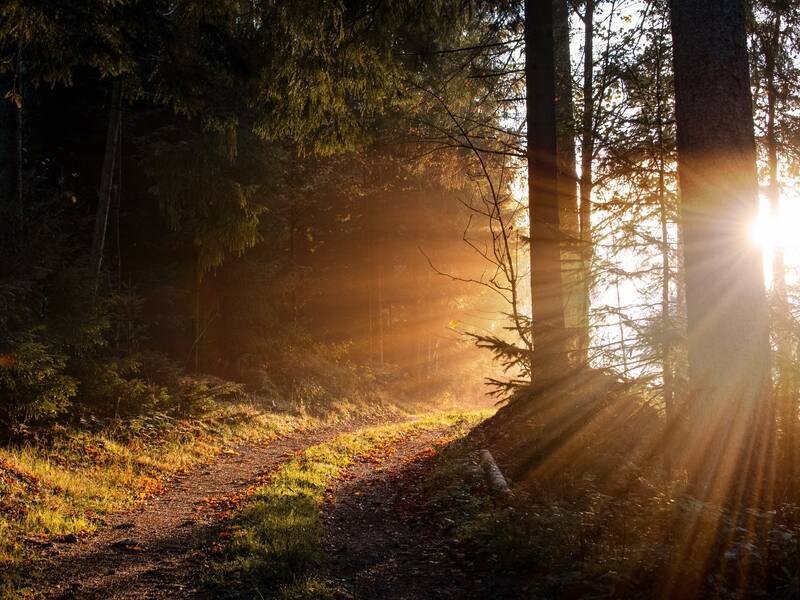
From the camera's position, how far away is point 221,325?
61.1 ft

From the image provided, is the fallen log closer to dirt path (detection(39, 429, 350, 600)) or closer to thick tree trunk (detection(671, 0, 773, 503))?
thick tree trunk (detection(671, 0, 773, 503))

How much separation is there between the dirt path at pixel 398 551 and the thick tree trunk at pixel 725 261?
2.34 m

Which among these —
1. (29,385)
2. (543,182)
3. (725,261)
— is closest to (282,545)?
(725,261)

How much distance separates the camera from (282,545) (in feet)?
18.1

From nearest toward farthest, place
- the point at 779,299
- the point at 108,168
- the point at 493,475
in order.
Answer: the point at 493,475
the point at 779,299
the point at 108,168

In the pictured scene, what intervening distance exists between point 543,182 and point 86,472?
8.08 m

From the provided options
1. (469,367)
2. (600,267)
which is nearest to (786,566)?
(600,267)

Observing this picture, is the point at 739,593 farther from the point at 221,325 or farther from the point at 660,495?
the point at 221,325

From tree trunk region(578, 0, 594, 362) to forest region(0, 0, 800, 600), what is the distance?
132mm

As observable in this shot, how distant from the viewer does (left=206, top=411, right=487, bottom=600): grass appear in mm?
4781

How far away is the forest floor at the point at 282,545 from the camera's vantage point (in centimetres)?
484

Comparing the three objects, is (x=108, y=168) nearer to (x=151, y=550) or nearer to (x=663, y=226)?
(x=151, y=550)

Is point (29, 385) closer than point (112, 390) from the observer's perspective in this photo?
Yes

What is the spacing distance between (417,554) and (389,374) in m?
21.6
